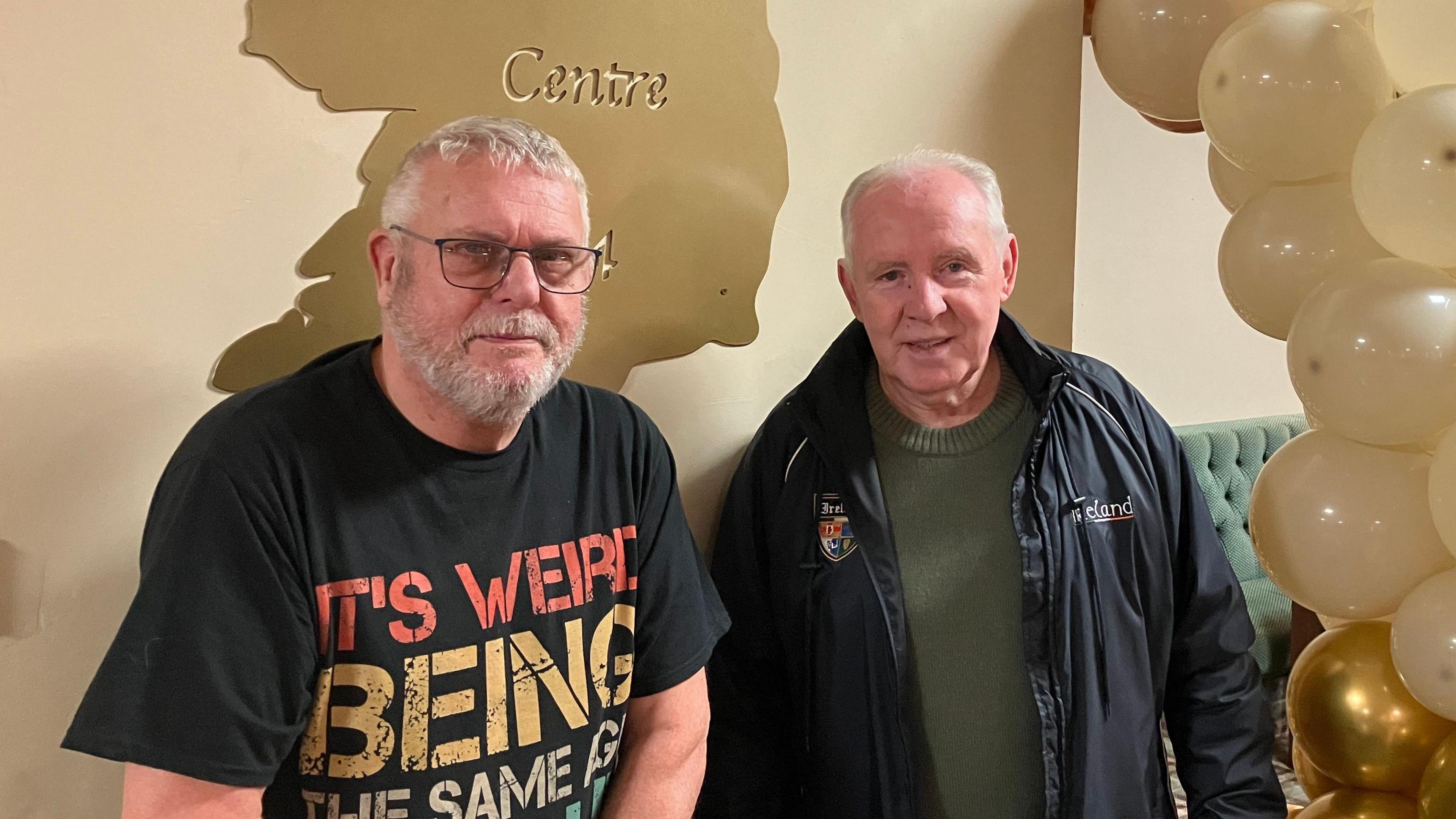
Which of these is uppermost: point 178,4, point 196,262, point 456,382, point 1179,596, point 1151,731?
point 178,4

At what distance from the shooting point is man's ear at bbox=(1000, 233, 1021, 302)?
5.77 feet

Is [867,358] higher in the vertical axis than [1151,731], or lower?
higher

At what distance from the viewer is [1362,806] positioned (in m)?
1.37

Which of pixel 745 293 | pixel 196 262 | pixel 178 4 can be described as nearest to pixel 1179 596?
pixel 745 293

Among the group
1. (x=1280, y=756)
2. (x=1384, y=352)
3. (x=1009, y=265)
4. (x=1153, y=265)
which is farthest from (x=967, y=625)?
(x=1153, y=265)

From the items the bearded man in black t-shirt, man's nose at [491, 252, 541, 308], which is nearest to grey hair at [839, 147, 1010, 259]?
the bearded man in black t-shirt

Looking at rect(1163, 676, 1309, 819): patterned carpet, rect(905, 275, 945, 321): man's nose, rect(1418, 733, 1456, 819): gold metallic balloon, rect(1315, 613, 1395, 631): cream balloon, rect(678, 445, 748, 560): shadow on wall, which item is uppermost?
rect(905, 275, 945, 321): man's nose

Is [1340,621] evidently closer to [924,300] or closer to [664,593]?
[924,300]

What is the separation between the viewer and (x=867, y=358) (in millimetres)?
1874

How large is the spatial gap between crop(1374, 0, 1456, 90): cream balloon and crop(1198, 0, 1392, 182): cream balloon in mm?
16

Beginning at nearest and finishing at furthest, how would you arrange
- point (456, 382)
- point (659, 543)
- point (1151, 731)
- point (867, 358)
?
point (456, 382)
point (659, 543)
point (1151, 731)
point (867, 358)

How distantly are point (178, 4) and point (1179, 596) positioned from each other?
172cm

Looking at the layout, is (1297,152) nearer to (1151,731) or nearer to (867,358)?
(867,358)

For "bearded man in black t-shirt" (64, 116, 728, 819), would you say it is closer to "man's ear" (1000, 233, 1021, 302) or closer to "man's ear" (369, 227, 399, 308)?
"man's ear" (369, 227, 399, 308)
